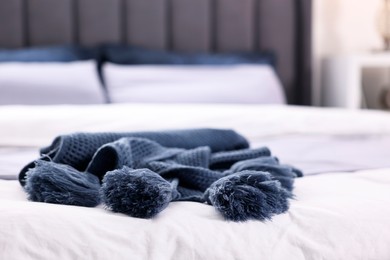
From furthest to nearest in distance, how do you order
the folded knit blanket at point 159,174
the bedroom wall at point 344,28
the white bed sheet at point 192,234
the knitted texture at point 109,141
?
the bedroom wall at point 344,28, the knitted texture at point 109,141, the folded knit blanket at point 159,174, the white bed sheet at point 192,234

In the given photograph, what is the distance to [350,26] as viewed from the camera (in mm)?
2762

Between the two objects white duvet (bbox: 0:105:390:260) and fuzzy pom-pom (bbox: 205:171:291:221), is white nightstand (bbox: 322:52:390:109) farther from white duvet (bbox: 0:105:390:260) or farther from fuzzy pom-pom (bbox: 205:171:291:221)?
fuzzy pom-pom (bbox: 205:171:291:221)

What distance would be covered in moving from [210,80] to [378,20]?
3.45ft

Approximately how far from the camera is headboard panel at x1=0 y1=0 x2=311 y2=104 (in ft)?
7.53

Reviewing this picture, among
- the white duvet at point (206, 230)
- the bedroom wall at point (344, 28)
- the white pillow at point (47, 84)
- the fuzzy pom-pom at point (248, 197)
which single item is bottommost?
the white duvet at point (206, 230)

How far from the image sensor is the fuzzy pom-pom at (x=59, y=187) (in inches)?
29.2

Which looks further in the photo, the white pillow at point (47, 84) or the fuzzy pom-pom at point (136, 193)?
the white pillow at point (47, 84)

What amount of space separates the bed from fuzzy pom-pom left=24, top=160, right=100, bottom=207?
0.03 m

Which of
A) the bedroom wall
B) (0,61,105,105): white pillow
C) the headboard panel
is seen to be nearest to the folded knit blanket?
(0,61,105,105): white pillow

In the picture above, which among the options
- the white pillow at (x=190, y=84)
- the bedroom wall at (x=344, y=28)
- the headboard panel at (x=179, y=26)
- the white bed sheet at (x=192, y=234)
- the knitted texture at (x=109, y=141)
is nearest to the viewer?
the white bed sheet at (x=192, y=234)

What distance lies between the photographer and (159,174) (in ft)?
2.75

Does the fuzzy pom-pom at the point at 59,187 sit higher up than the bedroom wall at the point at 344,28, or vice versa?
the bedroom wall at the point at 344,28

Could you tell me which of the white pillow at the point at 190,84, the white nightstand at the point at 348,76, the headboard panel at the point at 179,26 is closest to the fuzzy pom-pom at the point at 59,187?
the white pillow at the point at 190,84

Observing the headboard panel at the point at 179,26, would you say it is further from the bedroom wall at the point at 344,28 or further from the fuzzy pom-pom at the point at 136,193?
the fuzzy pom-pom at the point at 136,193
